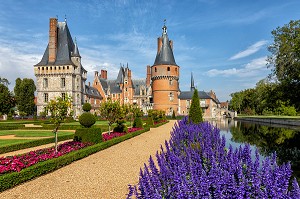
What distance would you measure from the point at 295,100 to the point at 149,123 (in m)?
21.4

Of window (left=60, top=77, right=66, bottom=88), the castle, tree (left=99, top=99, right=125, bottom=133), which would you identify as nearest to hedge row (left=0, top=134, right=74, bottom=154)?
tree (left=99, top=99, right=125, bottom=133)

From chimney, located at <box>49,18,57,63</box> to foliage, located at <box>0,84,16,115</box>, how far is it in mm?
10142

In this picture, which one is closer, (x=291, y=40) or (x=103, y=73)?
(x=291, y=40)

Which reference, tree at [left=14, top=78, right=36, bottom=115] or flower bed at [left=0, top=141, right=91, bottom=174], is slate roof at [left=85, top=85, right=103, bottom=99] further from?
flower bed at [left=0, top=141, right=91, bottom=174]

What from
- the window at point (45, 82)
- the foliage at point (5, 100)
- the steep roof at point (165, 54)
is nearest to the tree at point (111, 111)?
the steep roof at point (165, 54)

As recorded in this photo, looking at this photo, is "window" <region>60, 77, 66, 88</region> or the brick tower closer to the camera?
"window" <region>60, 77, 66, 88</region>

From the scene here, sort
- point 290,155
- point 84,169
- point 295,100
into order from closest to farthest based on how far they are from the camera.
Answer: point 84,169 < point 290,155 < point 295,100

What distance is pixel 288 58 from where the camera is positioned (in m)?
27.3

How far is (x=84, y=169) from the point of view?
24.4ft

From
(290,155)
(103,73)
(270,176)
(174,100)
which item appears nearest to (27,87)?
(103,73)

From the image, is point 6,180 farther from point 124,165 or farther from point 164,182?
point 164,182

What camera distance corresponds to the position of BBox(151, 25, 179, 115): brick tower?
149 ft

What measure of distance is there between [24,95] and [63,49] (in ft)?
53.0

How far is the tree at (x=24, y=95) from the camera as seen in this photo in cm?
4994
